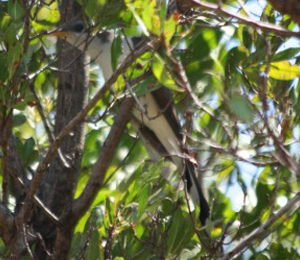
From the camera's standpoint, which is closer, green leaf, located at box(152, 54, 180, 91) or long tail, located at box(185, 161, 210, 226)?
green leaf, located at box(152, 54, 180, 91)

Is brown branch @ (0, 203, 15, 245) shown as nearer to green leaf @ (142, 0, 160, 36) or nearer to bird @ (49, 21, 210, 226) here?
bird @ (49, 21, 210, 226)

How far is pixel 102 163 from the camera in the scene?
→ 3352 millimetres

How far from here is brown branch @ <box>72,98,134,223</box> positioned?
3271 mm

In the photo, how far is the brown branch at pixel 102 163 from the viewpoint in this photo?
3.27m

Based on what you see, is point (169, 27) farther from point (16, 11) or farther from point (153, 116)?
point (153, 116)

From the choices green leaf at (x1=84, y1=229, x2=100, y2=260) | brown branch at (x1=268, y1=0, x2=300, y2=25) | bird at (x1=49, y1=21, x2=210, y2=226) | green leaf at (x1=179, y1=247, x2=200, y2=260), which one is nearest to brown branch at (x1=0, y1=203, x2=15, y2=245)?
green leaf at (x1=84, y1=229, x2=100, y2=260)

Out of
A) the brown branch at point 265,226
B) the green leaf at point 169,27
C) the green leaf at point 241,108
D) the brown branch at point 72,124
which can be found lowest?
the brown branch at point 265,226

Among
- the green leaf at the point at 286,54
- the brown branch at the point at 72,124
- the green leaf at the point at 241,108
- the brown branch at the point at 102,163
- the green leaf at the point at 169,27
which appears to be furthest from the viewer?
the brown branch at the point at 102,163

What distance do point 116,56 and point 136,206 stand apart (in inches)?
20.4

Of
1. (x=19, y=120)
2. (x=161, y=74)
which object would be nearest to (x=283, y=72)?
(x=161, y=74)

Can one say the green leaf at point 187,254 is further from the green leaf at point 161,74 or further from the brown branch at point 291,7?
the brown branch at point 291,7

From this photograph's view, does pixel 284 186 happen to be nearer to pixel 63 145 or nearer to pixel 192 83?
pixel 192 83

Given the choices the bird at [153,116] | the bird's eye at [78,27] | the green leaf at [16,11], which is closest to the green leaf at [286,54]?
Result: the green leaf at [16,11]

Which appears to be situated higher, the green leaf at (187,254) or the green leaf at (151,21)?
the green leaf at (151,21)
